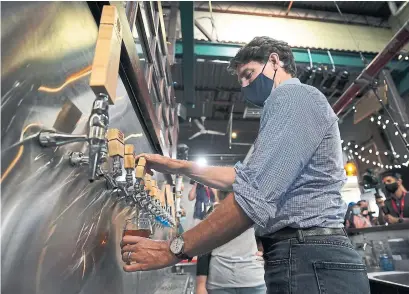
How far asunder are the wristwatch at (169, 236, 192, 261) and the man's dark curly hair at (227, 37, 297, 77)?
2.54 ft

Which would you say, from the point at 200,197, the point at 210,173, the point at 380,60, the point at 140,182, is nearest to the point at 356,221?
the point at 380,60

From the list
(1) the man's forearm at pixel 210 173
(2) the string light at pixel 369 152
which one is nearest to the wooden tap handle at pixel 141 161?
(1) the man's forearm at pixel 210 173

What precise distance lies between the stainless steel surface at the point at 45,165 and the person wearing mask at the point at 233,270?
1223 millimetres

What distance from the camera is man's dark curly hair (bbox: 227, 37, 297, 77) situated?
116 cm

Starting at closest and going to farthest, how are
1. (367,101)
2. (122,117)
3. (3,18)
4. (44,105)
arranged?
(3,18)
(44,105)
(122,117)
(367,101)

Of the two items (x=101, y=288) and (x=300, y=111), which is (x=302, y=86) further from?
(x=101, y=288)

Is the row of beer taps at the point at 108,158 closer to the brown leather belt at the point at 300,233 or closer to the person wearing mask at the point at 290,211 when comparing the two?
the person wearing mask at the point at 290,211

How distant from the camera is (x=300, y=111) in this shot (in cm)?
79

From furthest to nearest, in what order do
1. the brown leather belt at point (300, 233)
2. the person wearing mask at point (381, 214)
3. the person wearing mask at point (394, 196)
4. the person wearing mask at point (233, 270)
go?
1. the person wearing mask at point (381, 214)
2. the person wearing mask at point (394, 196)
3. the person wearing mask at point (233, 270)
4. the brown leather belt at point (300, 233)

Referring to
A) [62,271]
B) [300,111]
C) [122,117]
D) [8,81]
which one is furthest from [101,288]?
[300,111]

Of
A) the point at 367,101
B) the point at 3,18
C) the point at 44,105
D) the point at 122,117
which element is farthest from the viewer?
the point at 367,101

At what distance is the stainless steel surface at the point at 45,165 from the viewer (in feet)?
1.77

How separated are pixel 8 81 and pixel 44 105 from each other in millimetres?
119

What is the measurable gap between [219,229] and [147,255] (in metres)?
0.20
